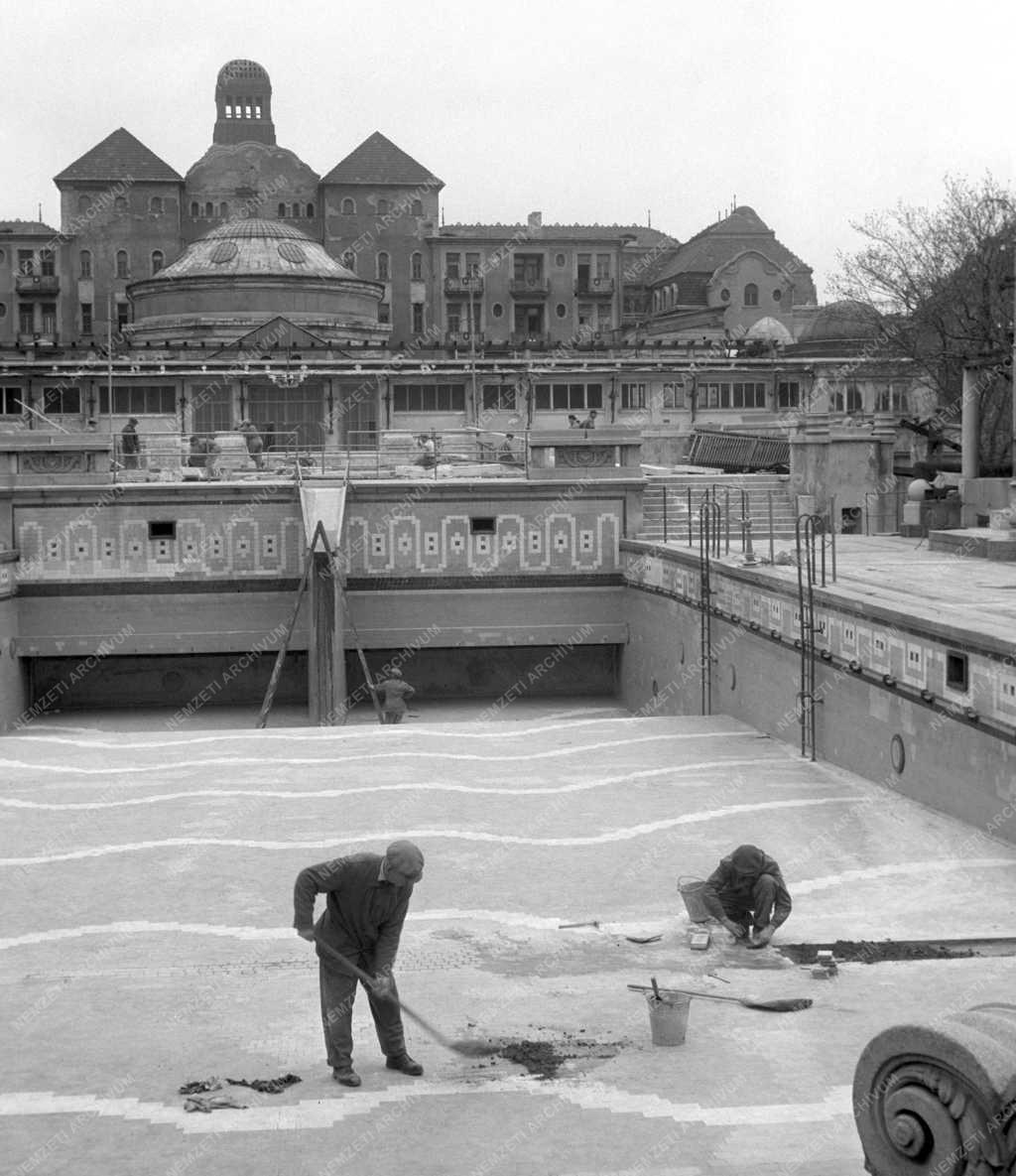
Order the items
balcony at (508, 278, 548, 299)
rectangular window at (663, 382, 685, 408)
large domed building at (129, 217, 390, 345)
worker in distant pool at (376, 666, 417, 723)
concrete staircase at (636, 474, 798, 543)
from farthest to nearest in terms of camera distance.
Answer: balcony at (508, 278, 548, 299) < large domed building at (129, 217, 390, 345) < rectangular window at (663, 382, 685, 408) < concrete staircase at (636, 474, 798, 543) < worker in distant pool at (376, 666, 417, 723)

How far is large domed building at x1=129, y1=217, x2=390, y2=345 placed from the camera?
6731 cm

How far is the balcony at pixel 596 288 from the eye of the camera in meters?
97.2

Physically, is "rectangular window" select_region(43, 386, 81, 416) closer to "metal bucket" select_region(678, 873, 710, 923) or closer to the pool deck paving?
the pool deck paving

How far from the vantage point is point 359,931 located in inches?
392

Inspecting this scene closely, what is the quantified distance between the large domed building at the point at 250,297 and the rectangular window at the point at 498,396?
9.89 meters

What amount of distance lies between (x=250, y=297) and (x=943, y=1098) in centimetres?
6356

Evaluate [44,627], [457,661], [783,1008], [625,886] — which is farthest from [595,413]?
[783,1008]

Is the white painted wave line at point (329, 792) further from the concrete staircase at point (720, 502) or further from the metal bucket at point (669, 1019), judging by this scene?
the concrete staircase at point (720, 502)

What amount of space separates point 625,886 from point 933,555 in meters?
15.4

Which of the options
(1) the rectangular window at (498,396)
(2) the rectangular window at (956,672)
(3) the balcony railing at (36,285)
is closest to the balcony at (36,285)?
(3) the balcony railing at (36,285)

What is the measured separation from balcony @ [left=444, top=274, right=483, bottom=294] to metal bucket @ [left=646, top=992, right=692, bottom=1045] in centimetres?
8625

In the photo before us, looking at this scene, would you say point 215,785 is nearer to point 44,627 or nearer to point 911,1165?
point 911,1165

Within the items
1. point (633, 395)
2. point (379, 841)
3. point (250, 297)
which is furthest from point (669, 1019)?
point (250, 297)

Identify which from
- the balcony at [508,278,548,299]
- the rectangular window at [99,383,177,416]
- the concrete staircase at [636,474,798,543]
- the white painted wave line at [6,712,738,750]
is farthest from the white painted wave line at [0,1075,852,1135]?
the balcony at [508,278,548,299]
